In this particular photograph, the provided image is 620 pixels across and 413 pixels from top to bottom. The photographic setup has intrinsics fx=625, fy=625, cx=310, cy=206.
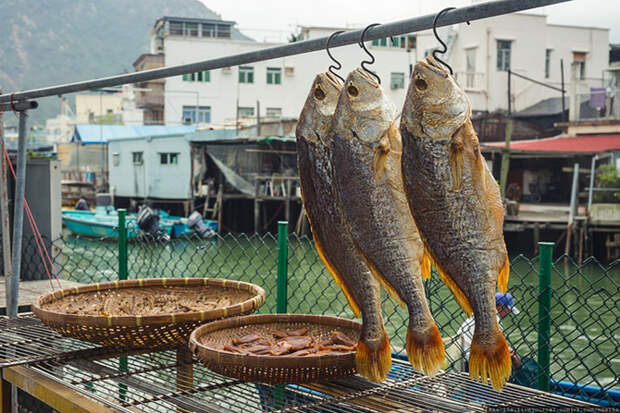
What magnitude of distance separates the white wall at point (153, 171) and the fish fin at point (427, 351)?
2989cm

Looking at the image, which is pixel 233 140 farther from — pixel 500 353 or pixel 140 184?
pixel 500 353

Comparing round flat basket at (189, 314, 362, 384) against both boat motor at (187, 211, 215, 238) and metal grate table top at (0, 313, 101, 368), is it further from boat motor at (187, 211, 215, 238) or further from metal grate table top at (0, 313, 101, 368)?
boat motor at (187, 211, 215, 238)

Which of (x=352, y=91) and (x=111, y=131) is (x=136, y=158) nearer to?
(x=111, y=131)

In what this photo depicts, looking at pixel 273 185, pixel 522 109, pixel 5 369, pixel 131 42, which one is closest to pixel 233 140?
pixel 273 185

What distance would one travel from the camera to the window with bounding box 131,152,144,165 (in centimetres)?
3309

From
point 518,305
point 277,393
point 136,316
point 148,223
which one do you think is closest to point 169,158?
point 148,223

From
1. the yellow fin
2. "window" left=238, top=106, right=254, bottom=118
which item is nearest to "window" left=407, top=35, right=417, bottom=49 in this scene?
"window" left=238, top=106, right=254, bottom=118

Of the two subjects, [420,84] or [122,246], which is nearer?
[420,84]

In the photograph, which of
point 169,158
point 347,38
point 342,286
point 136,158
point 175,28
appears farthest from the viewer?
point 175,28

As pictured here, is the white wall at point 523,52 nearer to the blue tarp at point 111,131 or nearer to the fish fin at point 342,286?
the blue tarp at point 111,131

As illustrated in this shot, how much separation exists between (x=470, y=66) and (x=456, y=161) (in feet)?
120

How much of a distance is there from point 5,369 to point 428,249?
2090 mm

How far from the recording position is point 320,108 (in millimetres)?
2254

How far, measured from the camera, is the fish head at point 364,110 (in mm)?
2068
